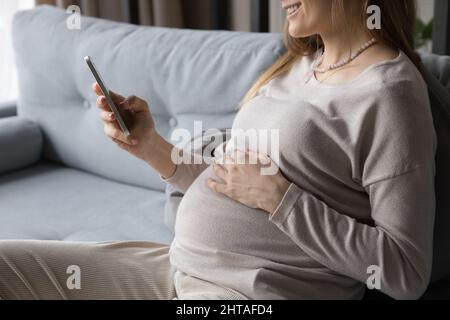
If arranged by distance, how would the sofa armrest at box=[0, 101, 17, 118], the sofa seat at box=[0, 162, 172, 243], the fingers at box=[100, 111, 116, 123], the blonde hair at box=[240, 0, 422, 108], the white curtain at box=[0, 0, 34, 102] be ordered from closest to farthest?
1. the blonde hair at box=[240, 0, 422, 108]
2. the fingers at box=[100, 111, 116, 123]
3. the sofa seat at box=[0, 162, 172, 243]
4. the sofa armrest at box=[0, 101, 17, 118]
5. the white curtain at box=[0, 0, 34, 102]

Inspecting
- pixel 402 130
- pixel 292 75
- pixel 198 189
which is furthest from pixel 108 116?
pixel 402 130

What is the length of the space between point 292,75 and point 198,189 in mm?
279

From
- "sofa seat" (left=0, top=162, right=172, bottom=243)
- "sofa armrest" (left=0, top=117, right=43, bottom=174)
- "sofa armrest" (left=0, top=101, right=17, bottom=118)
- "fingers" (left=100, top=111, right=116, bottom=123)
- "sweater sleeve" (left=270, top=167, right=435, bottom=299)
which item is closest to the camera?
"sweater sleeve" (left=270, top=167, right=435, bottom=299)

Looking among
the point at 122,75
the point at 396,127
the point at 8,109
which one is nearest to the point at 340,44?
the point at 396,127

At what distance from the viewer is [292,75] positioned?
129 cm

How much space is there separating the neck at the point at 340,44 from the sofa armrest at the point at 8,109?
4.24ft

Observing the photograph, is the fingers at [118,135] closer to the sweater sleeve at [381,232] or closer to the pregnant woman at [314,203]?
the pregnant woman at [314,203]

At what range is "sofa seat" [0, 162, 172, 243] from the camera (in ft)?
5.14

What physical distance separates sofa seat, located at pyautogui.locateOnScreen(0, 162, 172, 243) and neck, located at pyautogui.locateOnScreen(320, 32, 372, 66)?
0.54m

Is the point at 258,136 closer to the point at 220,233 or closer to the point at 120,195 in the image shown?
the point at 220,233

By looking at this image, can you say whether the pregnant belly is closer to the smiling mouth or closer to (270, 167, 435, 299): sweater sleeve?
(270, 167, 435, 299): sweater sleeve

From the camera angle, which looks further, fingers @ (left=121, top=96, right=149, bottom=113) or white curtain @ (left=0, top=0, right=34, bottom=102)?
white curtain @ (left=0, top=0, right=34, bottom=102)

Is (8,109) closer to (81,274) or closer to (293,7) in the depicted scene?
(81,274)

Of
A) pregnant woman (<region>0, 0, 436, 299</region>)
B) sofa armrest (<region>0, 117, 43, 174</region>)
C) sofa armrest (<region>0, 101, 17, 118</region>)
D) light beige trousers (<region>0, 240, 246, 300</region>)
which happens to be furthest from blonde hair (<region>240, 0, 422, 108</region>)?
sofa armrest (<region>0, 101, 17, 118</region>)
